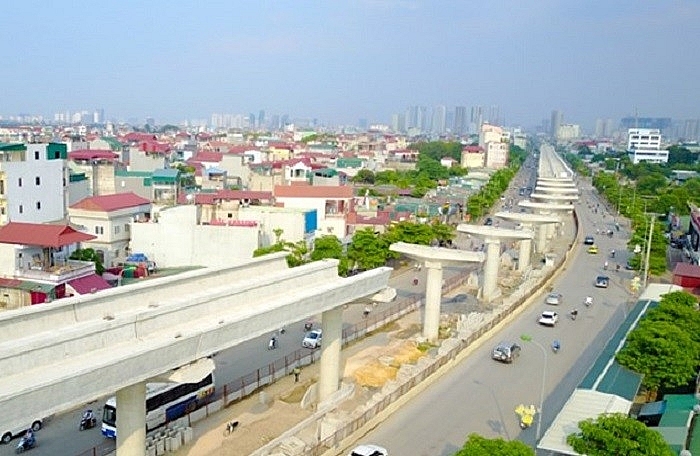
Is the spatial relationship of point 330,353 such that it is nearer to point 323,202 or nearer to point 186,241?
point 186,241

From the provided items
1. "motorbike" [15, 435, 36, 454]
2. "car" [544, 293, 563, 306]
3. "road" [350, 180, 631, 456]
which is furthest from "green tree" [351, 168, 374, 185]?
"motorbike" [15, 435, 36, 454]

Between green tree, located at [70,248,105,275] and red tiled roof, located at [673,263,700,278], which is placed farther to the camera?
red tiled roof, located at [673,263,700,278]

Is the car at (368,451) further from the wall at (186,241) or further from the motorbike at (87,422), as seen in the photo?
the wall at (186,241)

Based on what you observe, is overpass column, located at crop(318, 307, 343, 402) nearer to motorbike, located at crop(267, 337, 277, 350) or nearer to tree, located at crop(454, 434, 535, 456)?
motorbike, located at crop(267, 337, 277, 350)

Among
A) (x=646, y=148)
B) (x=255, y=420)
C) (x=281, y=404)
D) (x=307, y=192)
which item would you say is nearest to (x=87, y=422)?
(x=255, y=420)

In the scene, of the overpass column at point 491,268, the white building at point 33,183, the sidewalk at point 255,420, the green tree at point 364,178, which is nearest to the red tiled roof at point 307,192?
the white building at point 33,183

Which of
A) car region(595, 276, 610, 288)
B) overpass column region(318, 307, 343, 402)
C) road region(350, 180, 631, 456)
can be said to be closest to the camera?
road region(350, 180, 631, 456)
